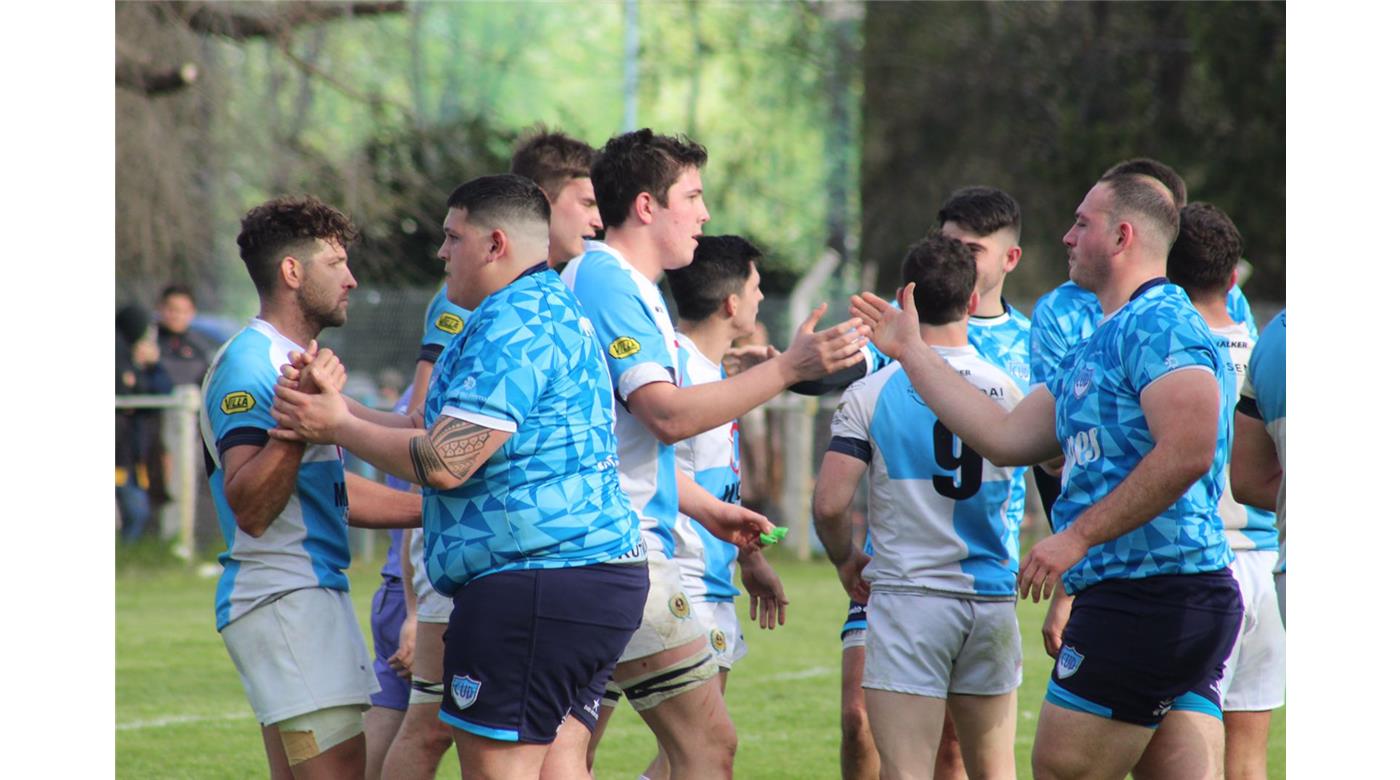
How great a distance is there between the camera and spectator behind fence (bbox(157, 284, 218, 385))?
49.3ft

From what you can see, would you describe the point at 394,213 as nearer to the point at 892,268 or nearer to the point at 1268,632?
the point at 892,268

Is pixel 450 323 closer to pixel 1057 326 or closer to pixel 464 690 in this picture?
pixel 464 690

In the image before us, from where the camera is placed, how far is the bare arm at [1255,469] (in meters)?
5.81

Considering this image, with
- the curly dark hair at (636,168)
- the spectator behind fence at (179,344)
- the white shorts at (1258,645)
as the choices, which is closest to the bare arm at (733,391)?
the curly dark hair at (636,168)

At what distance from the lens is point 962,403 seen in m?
5.04

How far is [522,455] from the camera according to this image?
162 inches

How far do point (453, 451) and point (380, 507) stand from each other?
0.95 m

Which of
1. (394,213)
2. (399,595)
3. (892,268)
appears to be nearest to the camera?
(399,595)

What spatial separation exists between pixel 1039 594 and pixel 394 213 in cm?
1639

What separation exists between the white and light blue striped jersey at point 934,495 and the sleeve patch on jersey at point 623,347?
1195 millimetres

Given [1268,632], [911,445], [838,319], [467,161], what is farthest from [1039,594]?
[467,161]

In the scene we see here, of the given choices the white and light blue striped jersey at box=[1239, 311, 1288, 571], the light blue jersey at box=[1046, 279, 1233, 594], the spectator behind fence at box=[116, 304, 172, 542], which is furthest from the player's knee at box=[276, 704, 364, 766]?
the spectator behind fence at box=[116, 304, 172, 542]

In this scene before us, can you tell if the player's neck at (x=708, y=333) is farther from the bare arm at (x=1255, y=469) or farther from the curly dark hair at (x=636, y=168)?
the bare arm at (x=1255, y=469)

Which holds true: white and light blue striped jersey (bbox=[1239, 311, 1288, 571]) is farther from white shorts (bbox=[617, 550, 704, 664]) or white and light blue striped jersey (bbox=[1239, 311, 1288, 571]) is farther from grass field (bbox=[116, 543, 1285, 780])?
grass field (bbox=[116, 543, 1285, 780])
